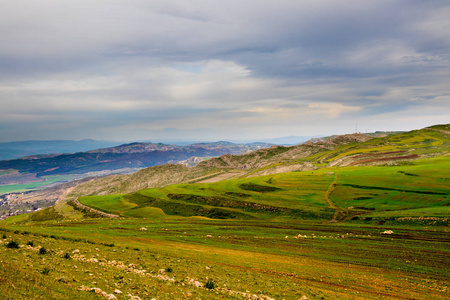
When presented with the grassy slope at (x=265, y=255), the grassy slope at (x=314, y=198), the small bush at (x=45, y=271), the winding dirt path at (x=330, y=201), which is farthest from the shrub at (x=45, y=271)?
the grassy slope at (x=314, y=198)

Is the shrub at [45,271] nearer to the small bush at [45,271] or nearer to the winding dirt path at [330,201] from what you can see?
the small bush at [45,271]

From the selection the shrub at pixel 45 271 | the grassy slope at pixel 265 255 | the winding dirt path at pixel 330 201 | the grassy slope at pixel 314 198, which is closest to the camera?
the shrub at pixel 45 271

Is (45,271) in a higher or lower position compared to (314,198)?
higher

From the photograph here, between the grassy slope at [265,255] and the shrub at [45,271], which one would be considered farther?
the grassy slope at [265,255]

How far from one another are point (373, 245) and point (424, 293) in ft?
61.6

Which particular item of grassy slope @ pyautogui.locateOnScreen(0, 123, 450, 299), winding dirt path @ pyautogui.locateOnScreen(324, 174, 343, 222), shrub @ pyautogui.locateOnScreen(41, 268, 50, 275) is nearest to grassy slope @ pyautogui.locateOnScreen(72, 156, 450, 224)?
winding dirt path @ pyautogui.locateOnScreen(324, 174, 343, 222)

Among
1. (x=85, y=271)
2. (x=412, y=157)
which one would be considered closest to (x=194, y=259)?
(x=85, y=271)

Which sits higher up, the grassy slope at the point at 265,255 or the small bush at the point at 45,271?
the small bush at the point at 45,271

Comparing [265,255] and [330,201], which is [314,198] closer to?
[330,201]

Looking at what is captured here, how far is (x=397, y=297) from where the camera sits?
80.2 feet

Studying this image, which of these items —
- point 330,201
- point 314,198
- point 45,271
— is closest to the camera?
point 45,271

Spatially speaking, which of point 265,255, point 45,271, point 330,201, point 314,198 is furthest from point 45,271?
point 314,198

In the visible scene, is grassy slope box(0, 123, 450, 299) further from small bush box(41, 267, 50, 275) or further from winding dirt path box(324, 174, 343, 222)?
winding dirt path box(324, 174, 343, 222)

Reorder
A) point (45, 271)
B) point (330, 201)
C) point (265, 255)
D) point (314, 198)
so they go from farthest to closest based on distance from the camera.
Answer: point (314, 198), point (330, 201), point (265, 255), point (45, 271)
